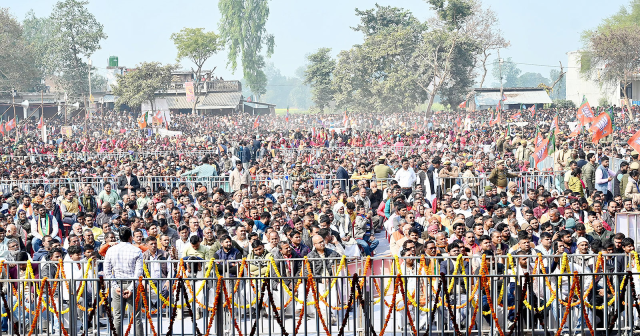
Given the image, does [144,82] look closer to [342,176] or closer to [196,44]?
[196,44]

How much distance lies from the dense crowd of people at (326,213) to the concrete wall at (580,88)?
3981 centimetres

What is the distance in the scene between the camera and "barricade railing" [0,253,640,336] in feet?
24.2

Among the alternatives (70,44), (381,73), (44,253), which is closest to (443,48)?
(381,73)

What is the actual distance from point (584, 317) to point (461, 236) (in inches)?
123

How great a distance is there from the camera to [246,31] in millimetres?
80062

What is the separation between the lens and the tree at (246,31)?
260 ft

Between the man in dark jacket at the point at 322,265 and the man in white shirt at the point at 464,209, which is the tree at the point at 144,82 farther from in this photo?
the man in dark jacket at the point at 322,265

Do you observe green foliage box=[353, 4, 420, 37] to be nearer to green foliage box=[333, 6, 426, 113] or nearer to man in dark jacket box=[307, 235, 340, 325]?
green foliage box=[333, 6, 426, 113]

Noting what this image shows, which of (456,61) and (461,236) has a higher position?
(456,61)

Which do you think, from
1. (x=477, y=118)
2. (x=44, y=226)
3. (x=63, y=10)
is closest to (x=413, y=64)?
(x=477, y=118)

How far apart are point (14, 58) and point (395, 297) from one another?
2454 inches

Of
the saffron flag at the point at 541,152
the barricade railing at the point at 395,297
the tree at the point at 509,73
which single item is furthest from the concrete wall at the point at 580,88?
the tree at the point at 509,73

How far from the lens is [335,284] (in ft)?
26.1

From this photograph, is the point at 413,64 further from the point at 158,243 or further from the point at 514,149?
the point at 158,243
